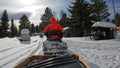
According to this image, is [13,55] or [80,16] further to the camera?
[80,16]

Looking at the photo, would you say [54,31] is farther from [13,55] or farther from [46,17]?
[46,17]

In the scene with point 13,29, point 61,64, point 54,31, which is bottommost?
point 61,64

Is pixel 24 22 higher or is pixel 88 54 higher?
pixel 24 22

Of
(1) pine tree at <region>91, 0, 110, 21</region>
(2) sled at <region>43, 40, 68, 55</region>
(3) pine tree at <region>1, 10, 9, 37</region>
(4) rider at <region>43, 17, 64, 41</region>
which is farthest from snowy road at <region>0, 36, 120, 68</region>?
(3) pine tree at <region>1, 10, 9, 37</region>

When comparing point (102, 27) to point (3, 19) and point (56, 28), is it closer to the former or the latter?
point (56, 28)

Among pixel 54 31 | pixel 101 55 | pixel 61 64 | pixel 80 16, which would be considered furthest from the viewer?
pixel 80 16

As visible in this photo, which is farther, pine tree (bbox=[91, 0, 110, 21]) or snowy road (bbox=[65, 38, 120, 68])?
pine tree (bbox=[91, 0, 110, 21])

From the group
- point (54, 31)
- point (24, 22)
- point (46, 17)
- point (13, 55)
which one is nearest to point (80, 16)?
point (13, 55)

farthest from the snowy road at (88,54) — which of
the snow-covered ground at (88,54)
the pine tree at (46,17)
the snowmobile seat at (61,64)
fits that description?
the pine tree at (46,17)

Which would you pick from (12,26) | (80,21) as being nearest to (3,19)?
(12,26)

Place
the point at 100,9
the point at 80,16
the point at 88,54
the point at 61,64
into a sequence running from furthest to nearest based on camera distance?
1. the point at 100,9
2. the point at 80,16
3. the point at 88,54
4. the point at 61,64

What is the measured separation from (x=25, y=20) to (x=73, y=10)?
59412mm

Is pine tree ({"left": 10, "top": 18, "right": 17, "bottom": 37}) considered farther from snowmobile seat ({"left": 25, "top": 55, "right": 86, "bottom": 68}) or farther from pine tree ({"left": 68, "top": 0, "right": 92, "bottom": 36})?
snowmobile seat ({"left": 25, "top": 55, "right": 86, "bottom": 68})

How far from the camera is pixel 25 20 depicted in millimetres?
105062
